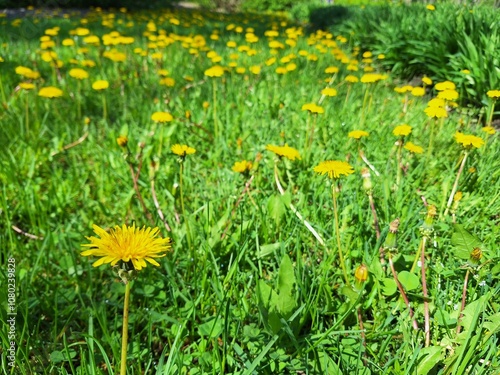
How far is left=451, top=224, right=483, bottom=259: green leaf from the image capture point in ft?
3.80

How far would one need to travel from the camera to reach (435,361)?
3.11 ft

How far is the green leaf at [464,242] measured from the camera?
1158mm

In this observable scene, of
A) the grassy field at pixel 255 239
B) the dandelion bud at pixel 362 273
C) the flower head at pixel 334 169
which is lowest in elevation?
the grassy field at pixel 255 239

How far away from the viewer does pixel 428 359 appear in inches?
37.6

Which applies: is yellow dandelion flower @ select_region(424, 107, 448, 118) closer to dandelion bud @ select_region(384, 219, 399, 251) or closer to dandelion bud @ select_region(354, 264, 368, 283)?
dandelion bud @ select_region(384, 219, 399, 251)

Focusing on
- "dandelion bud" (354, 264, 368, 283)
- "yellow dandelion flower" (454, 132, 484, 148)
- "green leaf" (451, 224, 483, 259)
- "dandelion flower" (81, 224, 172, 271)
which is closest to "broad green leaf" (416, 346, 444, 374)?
"dandelion bud" (354, 264, 368, 283)

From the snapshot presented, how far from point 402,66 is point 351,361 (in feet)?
11.7

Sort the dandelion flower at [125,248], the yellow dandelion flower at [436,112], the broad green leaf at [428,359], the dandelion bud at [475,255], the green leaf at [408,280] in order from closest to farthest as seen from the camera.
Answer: the dandelion flower at [125,248] → the broad green leaf at [428,359] → the dandelion bud at [475,255] → the green leaf at [408,280] → the yellow dandelion flower at [436,112]

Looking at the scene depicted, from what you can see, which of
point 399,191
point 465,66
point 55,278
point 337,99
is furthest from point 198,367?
point 465,66

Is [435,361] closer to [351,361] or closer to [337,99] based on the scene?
[351,361]

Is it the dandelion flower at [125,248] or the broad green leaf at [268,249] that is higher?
the dandelion flower at [125,248]

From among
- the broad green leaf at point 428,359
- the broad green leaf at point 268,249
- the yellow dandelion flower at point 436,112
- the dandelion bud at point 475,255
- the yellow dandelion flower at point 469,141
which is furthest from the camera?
the yellow dandelion flower at point 436,112

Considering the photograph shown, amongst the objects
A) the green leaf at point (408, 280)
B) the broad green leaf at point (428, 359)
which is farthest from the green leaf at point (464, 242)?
the broad green leaf at point (428, 359)

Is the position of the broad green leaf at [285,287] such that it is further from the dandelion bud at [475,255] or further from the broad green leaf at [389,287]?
the dandelion bud at [475,255]
